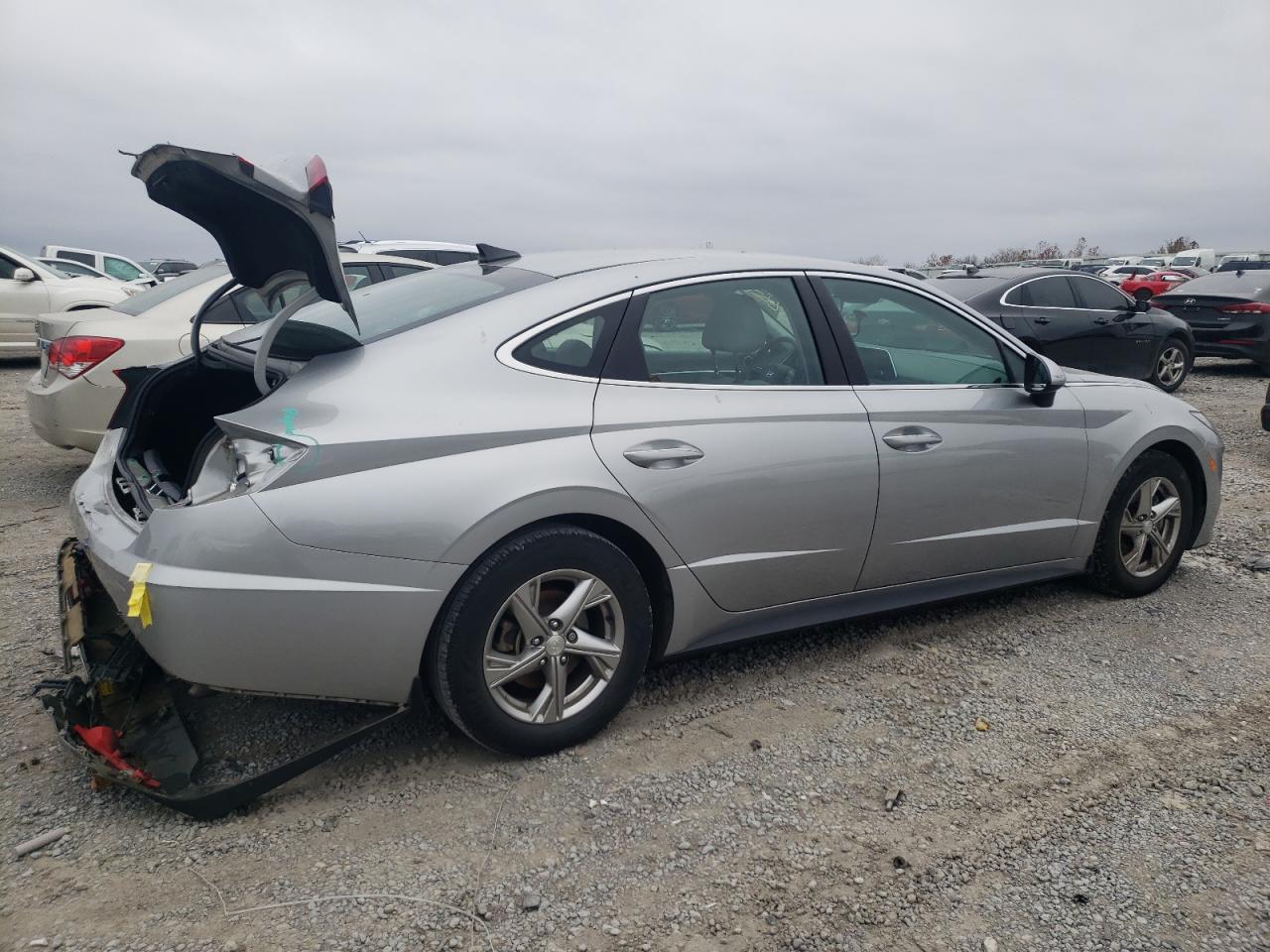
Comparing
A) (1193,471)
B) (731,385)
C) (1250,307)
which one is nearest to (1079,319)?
(1250,307)

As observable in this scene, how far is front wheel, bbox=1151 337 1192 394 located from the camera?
37.8 ft

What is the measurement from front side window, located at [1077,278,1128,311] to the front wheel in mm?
837

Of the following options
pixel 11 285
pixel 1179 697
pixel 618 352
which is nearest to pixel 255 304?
pixel 618 352

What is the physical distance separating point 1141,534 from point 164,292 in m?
5.81

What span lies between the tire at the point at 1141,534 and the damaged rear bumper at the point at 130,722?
319 cm

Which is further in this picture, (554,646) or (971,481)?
(971,481)

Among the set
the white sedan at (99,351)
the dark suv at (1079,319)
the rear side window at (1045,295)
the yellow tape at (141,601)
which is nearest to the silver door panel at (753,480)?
the yellow tape at (141,601)

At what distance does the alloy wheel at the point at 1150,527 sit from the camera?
14.4 ft

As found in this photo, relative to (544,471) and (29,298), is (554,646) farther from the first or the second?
(29,298)

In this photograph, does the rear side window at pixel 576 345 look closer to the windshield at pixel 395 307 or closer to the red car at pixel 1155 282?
the windshield at pixel 395 307

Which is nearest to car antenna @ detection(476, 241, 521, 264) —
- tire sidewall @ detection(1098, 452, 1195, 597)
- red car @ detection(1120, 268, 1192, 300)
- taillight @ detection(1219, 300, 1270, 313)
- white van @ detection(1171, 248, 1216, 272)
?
tire sidewall @ detection(1098, 452, 1195, 597)

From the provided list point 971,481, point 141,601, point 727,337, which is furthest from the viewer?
point 971,481

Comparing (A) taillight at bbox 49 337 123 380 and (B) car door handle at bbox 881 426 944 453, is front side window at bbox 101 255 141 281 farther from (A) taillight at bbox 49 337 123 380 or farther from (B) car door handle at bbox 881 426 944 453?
(B) car door handle at bbox 881 426 944 453

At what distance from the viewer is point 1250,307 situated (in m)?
12.8
